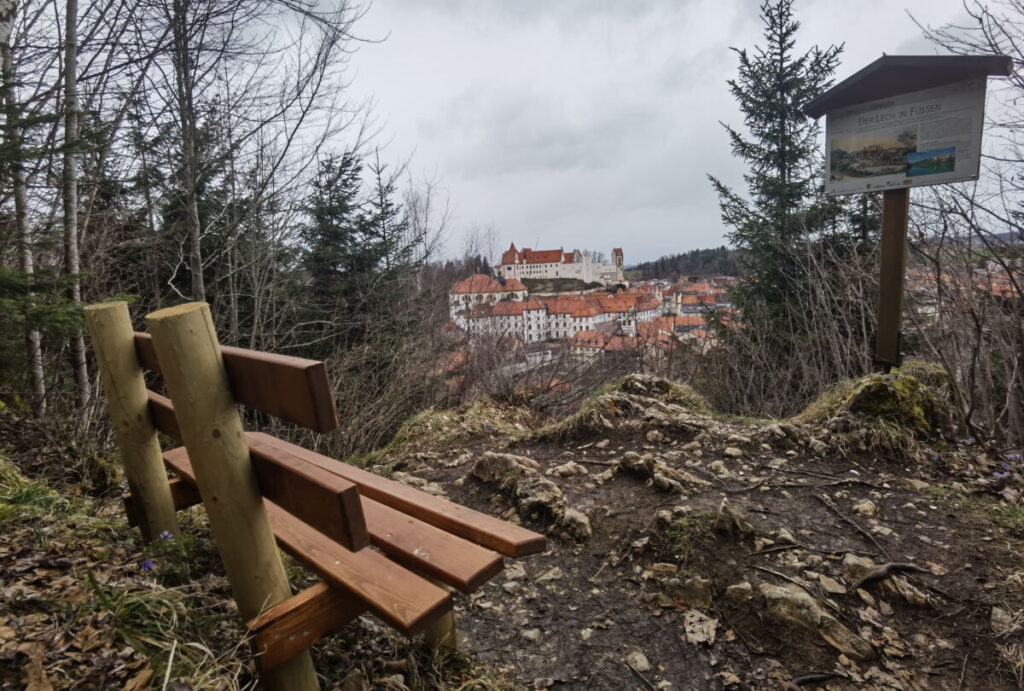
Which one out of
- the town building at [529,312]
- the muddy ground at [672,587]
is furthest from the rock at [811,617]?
the town building at [529,312]

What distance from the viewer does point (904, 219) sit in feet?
13.5

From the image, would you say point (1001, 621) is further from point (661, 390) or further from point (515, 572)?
point (661, 390)

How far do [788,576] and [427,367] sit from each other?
21.8 feet

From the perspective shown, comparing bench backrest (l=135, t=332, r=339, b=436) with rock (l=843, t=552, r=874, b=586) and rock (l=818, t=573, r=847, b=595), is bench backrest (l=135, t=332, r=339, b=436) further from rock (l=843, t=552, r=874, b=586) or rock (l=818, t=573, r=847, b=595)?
rock (l=843, t=552, r=874, b=586)

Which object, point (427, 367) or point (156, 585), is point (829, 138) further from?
point (427, 367)

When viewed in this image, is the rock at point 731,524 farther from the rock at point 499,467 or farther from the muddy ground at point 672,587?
the rock at point 499,467

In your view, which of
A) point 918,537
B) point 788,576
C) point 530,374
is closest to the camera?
point 788,576

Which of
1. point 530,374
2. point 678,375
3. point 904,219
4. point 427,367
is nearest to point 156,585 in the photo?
point 904,219

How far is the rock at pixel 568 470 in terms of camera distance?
3.62 metres

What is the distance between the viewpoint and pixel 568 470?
362 cm

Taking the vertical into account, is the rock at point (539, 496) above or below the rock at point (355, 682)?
below

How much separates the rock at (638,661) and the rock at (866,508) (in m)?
1.63

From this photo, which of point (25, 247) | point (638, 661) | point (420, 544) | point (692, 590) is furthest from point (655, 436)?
point (25, 247)

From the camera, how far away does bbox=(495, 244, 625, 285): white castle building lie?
38.2ft
